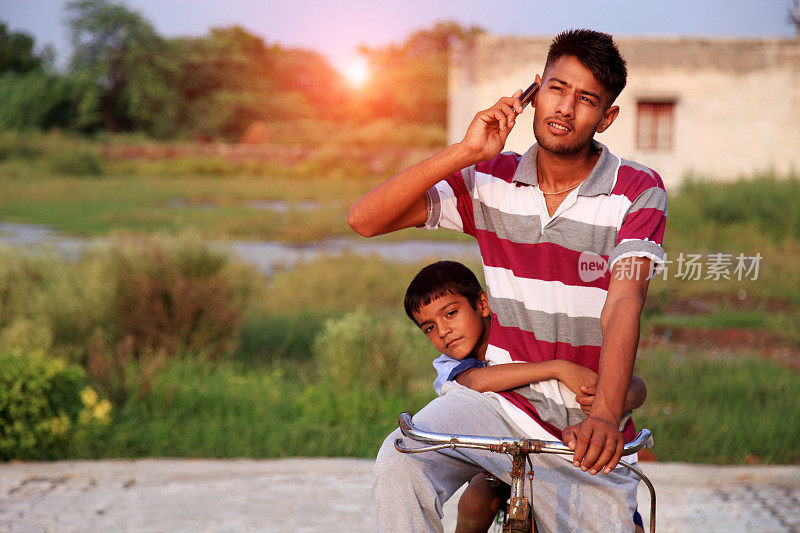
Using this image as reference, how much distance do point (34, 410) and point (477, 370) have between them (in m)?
3.27

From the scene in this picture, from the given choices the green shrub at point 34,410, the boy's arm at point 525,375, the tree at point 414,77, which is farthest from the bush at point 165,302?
the tree at point 414,77

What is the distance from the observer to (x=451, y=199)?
235 cm

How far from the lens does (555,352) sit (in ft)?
7.18

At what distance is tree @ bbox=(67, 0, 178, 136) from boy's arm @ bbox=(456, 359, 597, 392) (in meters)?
39.7

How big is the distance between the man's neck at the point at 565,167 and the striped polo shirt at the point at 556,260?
0.09ft

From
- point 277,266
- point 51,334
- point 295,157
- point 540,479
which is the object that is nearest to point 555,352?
point 540,479

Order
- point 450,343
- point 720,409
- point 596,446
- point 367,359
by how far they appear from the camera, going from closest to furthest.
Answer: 1. point 596,446
2. point 450,343
3. point 720,409
4. point 367,359

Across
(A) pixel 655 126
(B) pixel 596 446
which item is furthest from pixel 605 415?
(A) pixel 655 126

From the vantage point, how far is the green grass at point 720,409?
4.98 m

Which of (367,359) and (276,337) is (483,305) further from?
(276,337)

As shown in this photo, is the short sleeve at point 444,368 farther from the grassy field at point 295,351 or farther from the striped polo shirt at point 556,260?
the grassy field at point 295,351

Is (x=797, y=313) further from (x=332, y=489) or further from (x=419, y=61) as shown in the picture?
(x=419, y=61)

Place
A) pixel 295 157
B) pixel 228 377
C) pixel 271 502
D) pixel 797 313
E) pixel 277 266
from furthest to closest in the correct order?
pixel 295 157 < pixel 277 266 < pixel 797 313 < pixel 228 377 < pixel 271 502

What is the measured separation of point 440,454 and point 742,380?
179 inches
